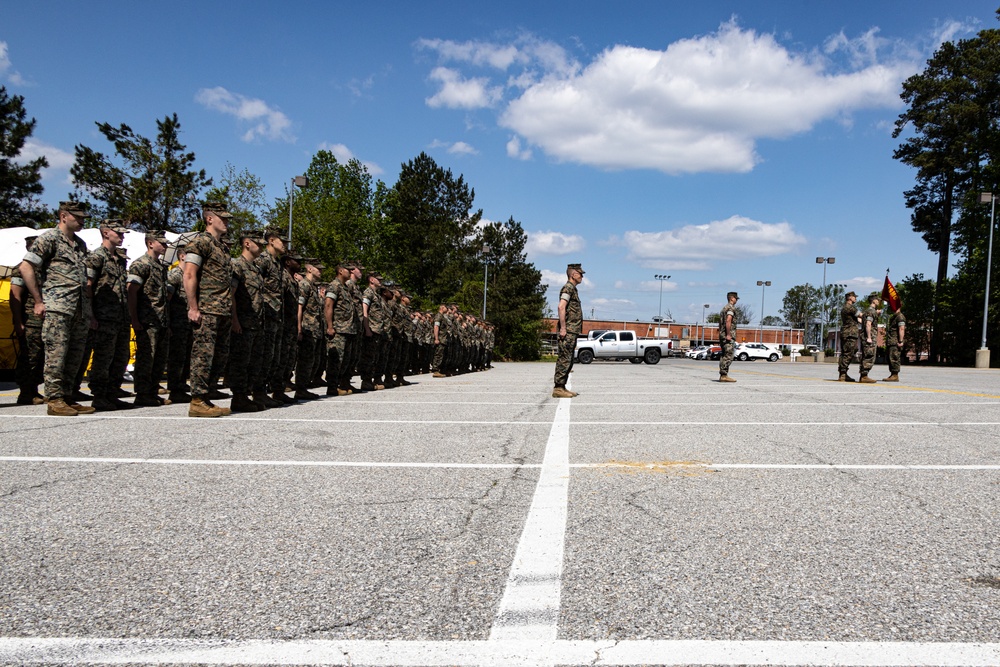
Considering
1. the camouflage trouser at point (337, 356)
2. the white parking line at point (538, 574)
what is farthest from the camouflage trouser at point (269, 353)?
the white parking line at point (538, 574)

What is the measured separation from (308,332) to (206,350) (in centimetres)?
317

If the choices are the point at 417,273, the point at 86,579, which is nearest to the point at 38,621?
the point at 86,579

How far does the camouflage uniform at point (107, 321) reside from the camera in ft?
25.8

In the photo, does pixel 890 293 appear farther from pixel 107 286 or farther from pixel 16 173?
pixel 16 173

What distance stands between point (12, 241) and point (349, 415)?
11856 mm

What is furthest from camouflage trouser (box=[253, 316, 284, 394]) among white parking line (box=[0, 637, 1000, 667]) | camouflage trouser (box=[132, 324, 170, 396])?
white parking line (box=[0, 637, 1000, 667])

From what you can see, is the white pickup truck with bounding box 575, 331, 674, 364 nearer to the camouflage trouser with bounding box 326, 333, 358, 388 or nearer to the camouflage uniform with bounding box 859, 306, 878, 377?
the camouflage uniform with bounding box 859, 306, 878, 377

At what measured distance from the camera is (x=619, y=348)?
138ft

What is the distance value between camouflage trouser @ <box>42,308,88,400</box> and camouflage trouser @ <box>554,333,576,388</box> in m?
6.46

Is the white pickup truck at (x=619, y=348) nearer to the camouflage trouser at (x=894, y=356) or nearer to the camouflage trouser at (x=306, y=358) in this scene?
the camouflage trouser at (x=894, y=356)

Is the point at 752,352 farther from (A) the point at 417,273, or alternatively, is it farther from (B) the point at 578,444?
(B) the point at 578,444

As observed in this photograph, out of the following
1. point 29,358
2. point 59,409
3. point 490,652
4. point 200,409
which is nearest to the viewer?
point 490,652

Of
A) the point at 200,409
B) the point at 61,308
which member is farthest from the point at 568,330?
the point at 61,308

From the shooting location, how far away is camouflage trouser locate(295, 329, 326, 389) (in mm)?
10266
